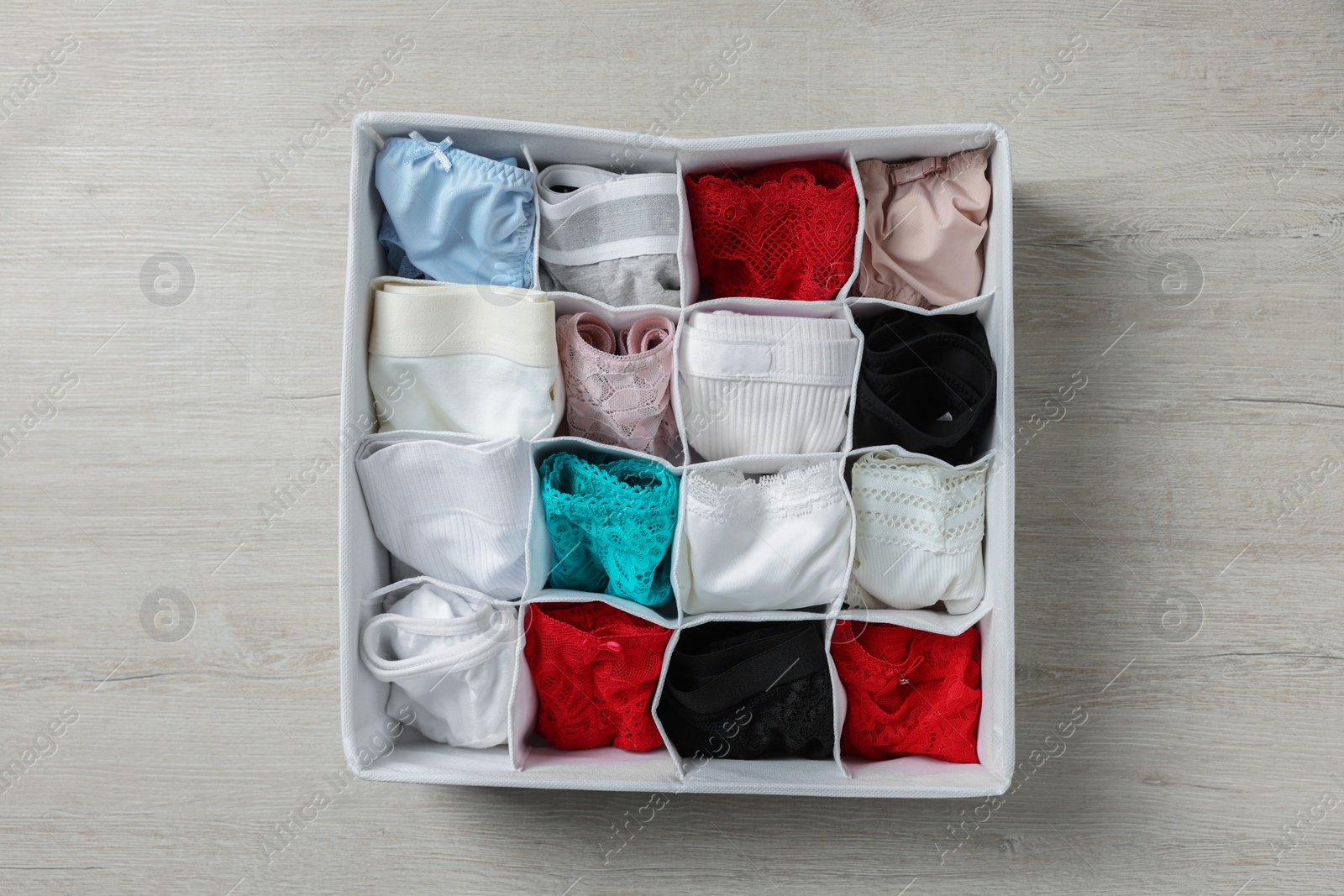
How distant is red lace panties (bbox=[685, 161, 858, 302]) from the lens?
3.88 ft

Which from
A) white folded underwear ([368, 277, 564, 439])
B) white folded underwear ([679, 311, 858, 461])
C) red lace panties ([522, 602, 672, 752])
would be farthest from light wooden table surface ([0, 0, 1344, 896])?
white folded underwear ([679, 311, 858, 461])

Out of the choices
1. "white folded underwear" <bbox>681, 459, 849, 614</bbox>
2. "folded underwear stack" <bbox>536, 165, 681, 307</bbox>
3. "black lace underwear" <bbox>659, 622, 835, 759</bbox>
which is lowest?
"black lace underwear" <bbox>659, 622, 835, 759</bbox>

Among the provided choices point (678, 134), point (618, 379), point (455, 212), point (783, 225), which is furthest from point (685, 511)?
point (678, 134)

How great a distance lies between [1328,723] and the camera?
1.35 m

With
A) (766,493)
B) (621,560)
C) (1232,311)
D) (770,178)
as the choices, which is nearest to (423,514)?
(621,560)

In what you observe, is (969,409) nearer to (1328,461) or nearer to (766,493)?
(766,493)

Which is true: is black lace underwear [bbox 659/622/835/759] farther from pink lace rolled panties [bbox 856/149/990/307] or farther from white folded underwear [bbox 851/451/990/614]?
pink lace rolled panties [bbox 856/149/990/307]

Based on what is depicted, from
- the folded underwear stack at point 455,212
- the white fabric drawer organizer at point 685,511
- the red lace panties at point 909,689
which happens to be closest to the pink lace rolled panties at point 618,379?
the white fabric drawer organizer at point 685,511

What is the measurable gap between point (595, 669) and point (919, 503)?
1.78 feet

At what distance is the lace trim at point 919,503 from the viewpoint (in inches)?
45.5

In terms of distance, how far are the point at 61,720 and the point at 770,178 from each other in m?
1.52

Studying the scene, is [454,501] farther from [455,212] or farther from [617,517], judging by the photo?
[455,212]

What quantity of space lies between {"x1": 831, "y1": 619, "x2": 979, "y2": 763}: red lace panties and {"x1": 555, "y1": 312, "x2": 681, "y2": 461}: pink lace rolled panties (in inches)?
16.6

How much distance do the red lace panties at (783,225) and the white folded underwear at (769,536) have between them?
28 centimetres
